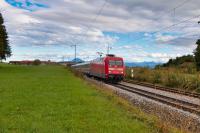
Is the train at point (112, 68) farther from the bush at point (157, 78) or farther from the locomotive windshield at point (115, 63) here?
the bush at point (157, 78)

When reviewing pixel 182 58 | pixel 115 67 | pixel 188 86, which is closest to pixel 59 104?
pixel 188 86

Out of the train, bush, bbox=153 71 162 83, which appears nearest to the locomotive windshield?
the train

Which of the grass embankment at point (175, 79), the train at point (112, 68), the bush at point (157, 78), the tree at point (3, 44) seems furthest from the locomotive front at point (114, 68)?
the tree at point (3, 44)

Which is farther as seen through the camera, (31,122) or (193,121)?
(193,121)

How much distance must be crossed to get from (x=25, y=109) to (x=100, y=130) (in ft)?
15.2

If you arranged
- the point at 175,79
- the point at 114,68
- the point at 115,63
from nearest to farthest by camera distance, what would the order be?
the point at 175,79 → the point at 114,68 → the point at 115,63

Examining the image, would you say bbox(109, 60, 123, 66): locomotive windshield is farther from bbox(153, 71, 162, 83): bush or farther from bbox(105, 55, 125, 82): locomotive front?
bbox(153, 71, 162, 83): bush

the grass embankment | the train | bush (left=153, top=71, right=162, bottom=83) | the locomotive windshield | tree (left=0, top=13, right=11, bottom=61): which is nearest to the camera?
the grass embankment

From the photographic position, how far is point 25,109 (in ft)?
45.2

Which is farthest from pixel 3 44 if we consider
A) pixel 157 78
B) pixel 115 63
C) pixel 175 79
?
pixel 175 79

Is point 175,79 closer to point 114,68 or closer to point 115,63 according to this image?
point 114,68

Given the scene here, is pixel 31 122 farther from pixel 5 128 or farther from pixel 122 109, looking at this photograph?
pixel 122 109

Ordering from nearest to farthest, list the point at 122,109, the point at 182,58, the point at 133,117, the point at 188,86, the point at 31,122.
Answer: the point at 31,122 → the point at 133,117 → the point at 122,109 → the point at 188,86 → the point at 182,58

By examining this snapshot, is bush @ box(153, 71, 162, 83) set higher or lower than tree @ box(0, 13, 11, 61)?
lower
